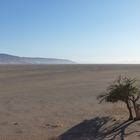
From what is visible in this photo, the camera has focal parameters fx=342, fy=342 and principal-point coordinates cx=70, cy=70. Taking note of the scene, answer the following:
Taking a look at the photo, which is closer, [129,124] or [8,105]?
[129,124]

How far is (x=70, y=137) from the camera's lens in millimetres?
12953

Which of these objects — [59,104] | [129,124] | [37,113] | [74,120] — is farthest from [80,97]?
[129,124]

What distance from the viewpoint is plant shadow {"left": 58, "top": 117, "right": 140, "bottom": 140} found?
12617mm

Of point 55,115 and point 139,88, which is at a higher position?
point 139,88

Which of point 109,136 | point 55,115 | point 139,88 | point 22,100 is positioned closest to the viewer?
point 109,136

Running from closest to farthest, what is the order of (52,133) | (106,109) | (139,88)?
(52,133)
(139,88)
(106,109)

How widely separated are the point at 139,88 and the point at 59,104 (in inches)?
282

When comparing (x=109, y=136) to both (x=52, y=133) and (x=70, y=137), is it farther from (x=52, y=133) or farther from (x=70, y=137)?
(x=52, y=133)

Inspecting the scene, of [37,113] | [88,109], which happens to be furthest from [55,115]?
[88,109]

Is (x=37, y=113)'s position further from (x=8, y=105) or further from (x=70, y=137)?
(x=70, y=137)

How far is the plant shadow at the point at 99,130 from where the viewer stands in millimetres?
12617

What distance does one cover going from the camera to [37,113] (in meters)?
18.5

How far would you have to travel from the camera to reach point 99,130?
1348 centimetres

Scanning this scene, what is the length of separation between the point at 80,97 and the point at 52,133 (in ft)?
37.5
